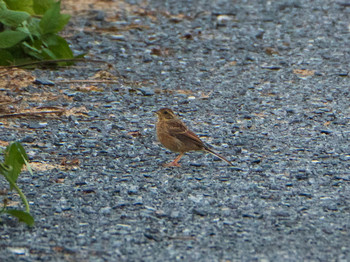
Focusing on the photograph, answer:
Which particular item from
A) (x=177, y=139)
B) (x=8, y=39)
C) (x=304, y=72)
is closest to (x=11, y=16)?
(x=8, y=39)

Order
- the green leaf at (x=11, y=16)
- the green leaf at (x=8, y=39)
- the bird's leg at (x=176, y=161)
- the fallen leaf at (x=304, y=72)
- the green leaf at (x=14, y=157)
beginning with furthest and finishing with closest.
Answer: the fallen leaf at (x=304, y=72), the green leaf at (x=11, y=16), the green leaf at (x=8, y=39), the bird's leg at (x=176, y=161), the green leaf at (x=14, y=157)

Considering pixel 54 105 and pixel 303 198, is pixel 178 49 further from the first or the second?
pixel 303 198

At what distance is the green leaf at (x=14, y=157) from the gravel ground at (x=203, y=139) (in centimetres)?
39

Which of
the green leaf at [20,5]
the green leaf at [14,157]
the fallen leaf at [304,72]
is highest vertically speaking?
the green leaf at [20,5]

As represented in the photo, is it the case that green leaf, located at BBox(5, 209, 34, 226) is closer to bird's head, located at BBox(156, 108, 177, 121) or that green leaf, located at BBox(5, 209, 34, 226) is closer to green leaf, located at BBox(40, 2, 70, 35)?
bird's head, located at BBox(156, 108, 177, 121)

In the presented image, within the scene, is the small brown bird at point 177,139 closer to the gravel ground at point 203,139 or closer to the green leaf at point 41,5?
the gravel ground at point 203,139

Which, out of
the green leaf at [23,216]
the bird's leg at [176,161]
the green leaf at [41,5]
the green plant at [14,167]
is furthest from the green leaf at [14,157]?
the green leaf at [41,5]

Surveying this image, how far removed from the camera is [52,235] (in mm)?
4492

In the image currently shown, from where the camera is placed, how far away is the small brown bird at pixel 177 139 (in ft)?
19.8

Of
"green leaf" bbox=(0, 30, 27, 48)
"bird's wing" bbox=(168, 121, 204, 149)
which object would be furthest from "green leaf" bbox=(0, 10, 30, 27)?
"bird's wing" bbox=(168, 121, 204, 149)

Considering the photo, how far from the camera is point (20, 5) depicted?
26.8 ft

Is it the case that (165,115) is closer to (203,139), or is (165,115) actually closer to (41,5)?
(203,139)

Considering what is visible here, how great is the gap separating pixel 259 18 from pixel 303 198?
7014 millimetres

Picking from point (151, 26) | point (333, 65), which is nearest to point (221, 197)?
point (333, 65)
